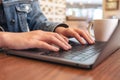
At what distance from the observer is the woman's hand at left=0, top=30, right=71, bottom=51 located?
536 mm

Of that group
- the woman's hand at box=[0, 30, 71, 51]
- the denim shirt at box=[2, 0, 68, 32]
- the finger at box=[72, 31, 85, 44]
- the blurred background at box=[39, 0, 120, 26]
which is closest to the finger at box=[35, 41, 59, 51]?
the woman's hand at box=[0, 30, 71, 51]

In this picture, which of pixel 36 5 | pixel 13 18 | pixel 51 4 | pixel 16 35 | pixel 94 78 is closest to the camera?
pixel 94 78

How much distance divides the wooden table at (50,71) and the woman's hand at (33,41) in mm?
71

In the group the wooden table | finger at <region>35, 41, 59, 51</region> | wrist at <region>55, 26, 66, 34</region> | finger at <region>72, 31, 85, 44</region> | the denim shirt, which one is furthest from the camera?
the denim shirt

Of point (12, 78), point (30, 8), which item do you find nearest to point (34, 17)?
point (30, 8)

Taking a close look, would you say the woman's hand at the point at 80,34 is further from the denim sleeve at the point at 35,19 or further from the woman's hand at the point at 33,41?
the denim sleeve at the point at 35,19

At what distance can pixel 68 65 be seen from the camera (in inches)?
16.3

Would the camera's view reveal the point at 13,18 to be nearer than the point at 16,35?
No

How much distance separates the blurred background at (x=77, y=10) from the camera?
187 cm

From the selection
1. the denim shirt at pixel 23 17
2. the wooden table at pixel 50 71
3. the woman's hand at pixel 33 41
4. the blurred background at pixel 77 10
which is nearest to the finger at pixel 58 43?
the woman's hand at pixel 33 41

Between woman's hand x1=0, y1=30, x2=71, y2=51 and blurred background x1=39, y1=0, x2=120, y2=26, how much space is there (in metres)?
1.14

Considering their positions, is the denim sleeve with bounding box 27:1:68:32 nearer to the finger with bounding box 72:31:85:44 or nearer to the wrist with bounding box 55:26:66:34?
the wrist with bounding box 55:26:66:34

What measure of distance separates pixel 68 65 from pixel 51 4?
1514 millimetres

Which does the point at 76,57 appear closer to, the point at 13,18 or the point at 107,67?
the point at 107,67
